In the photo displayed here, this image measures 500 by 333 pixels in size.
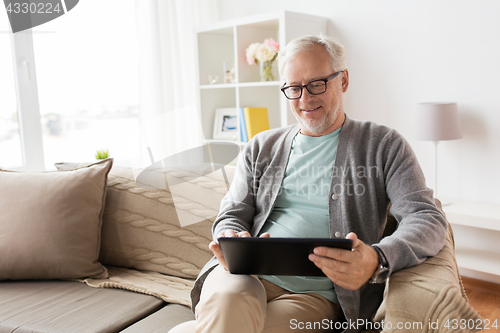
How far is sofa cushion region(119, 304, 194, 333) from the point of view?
1313 millimetres

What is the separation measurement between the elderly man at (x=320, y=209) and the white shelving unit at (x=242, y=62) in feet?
4.28

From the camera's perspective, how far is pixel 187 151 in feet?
6.56

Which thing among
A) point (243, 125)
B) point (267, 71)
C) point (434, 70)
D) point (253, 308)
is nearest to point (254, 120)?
point (243, 125)

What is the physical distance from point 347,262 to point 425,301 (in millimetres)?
181

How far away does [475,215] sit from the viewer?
7.31 ft

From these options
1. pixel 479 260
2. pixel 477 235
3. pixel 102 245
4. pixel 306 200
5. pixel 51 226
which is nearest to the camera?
pixel 306 200

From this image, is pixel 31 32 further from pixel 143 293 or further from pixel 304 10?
pixel 143 293

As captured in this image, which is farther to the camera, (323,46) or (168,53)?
(168,53)

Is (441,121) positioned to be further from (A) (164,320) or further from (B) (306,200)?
(A) (164,320)

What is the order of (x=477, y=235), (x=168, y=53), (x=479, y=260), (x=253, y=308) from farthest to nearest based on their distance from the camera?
1. (x=168, y=53)
2. (x=477, y=235)
3. (x=479, y=260)
4. (x=253, y=308)

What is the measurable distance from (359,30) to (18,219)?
88.6 inches

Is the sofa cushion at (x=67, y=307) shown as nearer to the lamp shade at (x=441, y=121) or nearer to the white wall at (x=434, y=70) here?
the lamp shade at (x=441, y=121)

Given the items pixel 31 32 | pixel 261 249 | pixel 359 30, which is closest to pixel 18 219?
pixel 261 249

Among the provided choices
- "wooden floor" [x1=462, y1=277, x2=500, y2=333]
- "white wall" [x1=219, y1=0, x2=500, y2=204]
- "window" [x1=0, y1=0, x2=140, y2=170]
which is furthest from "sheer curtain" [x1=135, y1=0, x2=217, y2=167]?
"wooden floor" [x1=462, y1=277, x2=500, y2=333]
